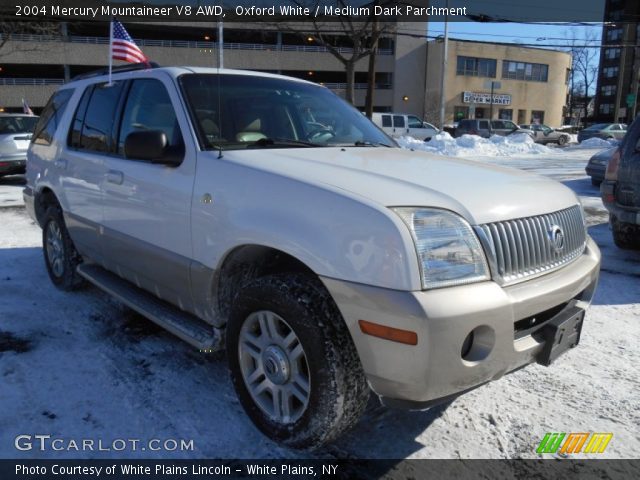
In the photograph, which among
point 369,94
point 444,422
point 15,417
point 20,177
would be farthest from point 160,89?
point 369,94

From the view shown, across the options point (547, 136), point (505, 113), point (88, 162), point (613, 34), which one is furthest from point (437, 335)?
point (613, 34)

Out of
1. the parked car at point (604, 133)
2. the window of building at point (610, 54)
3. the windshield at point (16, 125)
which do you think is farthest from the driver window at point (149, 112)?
the window of building at point (610, 54)

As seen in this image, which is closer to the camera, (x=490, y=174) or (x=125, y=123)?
(x=490, y=174)

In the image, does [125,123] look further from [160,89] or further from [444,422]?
[444,422]

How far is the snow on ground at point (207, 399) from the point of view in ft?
8.73

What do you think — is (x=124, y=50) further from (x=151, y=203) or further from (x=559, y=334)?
(x=559, y=334)

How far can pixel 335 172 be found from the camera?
2.58m

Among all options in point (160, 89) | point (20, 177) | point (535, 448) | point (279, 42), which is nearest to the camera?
point (535, 448)

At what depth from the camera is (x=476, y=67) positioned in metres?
51.9

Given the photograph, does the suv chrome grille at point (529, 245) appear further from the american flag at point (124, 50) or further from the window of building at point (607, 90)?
the window of building at point (607, 90)

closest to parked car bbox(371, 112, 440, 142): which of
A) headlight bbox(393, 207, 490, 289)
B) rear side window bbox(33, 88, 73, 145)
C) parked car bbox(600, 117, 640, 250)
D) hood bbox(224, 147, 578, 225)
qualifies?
parked car bbox(600, 117, 640, 250)

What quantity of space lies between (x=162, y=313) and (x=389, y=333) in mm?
1705

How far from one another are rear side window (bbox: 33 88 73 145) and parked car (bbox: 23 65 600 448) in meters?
1.22

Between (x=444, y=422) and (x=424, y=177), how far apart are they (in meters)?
1.30
